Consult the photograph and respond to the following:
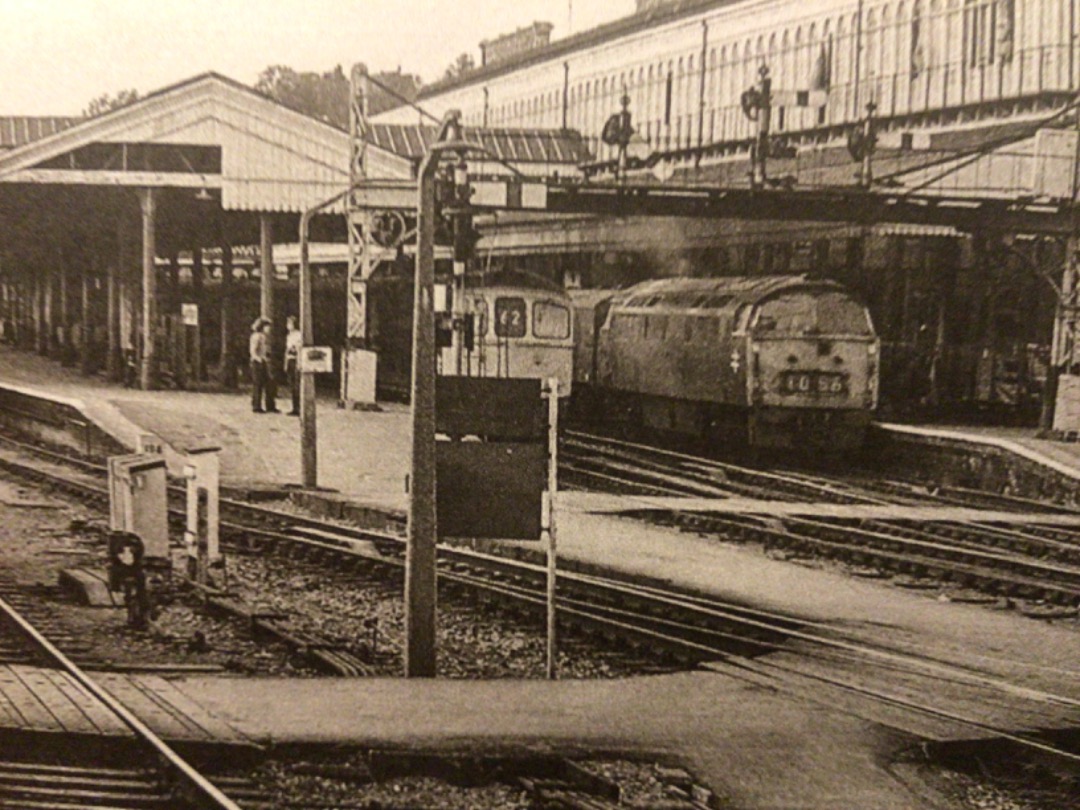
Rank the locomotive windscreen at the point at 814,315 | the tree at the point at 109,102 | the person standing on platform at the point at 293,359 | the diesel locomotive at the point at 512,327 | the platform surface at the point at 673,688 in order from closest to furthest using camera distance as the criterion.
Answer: the platform surface at the point at 673,688 < the tree at the point at 109,102 < the person standing on platform at the point at 293,359 < the diesel locomotive at the point at 512,327 < the locomotive windscreen at the point at 814,315

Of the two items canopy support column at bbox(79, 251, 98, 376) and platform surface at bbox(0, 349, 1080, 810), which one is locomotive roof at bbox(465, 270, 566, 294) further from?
canopy support column at bbox(79, 251, 98, 376)

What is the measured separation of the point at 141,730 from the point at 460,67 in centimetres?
245

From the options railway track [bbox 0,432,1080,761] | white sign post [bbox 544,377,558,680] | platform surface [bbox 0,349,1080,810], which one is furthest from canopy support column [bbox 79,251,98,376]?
white sign post [bbox 544,377,558,680]

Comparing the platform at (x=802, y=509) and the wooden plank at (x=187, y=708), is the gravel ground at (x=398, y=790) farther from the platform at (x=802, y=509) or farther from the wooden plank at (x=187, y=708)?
the platform at (x=802, y=509)

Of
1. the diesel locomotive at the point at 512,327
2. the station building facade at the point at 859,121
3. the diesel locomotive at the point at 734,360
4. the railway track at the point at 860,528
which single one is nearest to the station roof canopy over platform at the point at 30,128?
the station building facade at the point at 859,121

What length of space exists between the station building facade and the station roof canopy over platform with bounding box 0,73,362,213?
0.35 meters

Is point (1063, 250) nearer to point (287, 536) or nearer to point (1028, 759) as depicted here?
point (1028, 759)

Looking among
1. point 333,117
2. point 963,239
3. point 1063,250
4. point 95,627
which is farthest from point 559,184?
point 95,627

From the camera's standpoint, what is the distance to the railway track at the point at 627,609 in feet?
17.6

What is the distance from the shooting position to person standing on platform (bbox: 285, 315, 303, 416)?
17.0ft

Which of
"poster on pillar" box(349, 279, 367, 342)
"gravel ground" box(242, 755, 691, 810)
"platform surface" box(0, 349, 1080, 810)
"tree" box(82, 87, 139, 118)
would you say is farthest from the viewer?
"poster on pillar" box(349, 279, 367, 342)

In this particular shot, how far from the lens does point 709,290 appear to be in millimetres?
7391

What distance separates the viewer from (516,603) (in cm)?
604

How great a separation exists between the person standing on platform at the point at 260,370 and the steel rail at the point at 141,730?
42.9 inches
